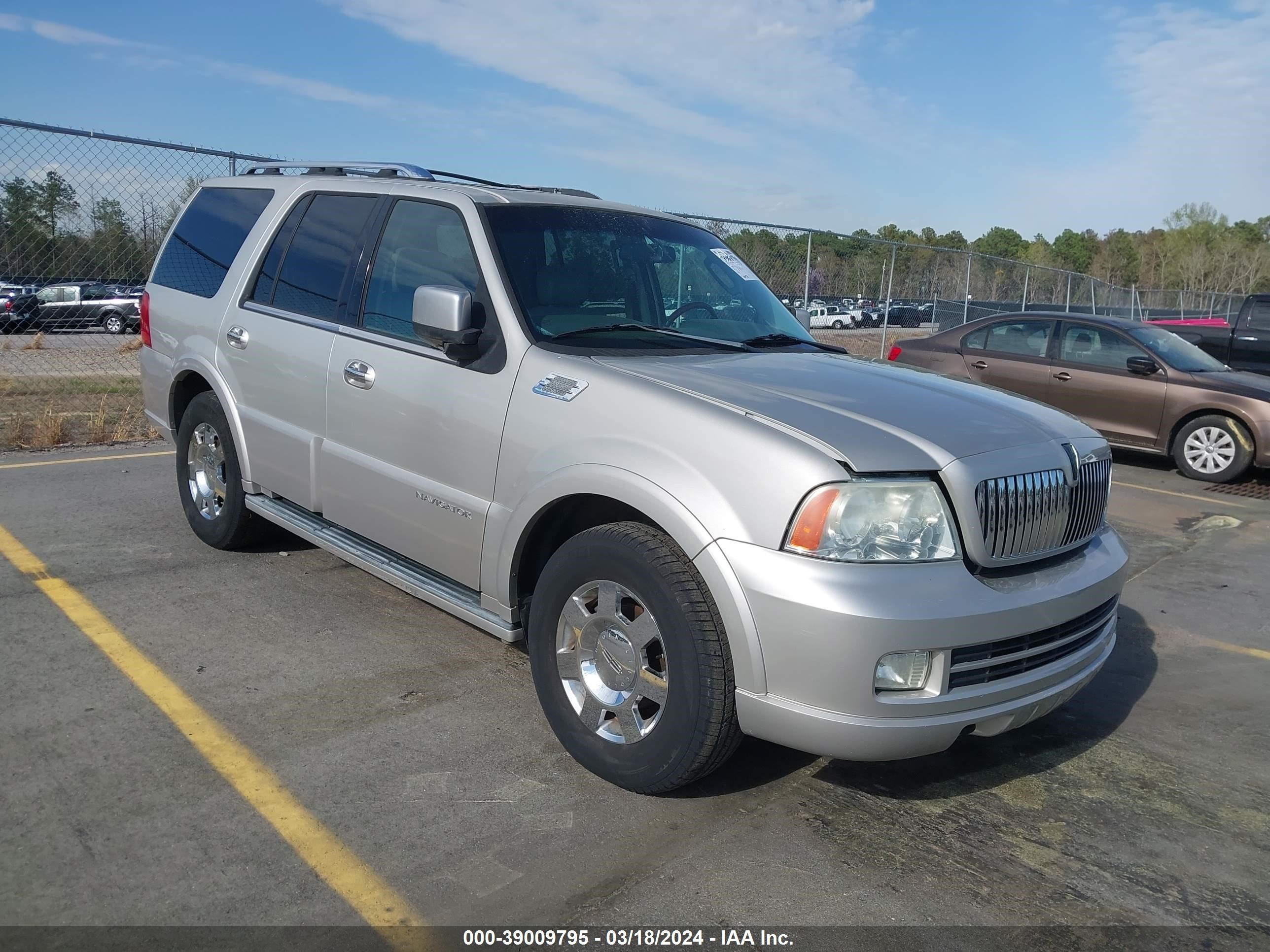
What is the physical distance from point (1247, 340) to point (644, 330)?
43.2 feet

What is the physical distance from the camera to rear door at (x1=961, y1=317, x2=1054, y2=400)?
11.1 metres

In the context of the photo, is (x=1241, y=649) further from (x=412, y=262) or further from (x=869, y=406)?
(x=412, y=262)

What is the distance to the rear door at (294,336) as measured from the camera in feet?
14.9

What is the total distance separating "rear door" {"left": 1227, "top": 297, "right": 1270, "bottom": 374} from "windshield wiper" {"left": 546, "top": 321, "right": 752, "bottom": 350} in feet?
41.1

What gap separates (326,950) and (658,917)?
846 mm

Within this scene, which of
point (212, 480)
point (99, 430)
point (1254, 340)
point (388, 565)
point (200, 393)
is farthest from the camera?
point (1254, 340)

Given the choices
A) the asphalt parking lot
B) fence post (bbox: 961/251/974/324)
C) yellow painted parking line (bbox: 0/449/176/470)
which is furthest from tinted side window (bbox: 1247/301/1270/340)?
yellow painted parking line (bbox: 0/449/176/470)

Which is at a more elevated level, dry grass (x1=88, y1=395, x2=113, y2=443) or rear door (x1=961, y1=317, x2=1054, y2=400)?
rear door (x1=961, y1=317, x2=1054, y2=400)

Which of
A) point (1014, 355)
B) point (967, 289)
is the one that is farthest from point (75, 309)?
point (967, 289)

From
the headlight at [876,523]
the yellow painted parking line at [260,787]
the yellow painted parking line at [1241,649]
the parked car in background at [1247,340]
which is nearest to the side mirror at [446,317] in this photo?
the headlight at [876,523]

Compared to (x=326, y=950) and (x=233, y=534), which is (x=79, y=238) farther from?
(x=326, y=950)

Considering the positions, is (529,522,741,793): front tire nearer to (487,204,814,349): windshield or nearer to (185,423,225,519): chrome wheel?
(487,204,814,349): windshield

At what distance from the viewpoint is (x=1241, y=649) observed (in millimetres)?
5125

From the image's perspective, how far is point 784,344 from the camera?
444 cm
